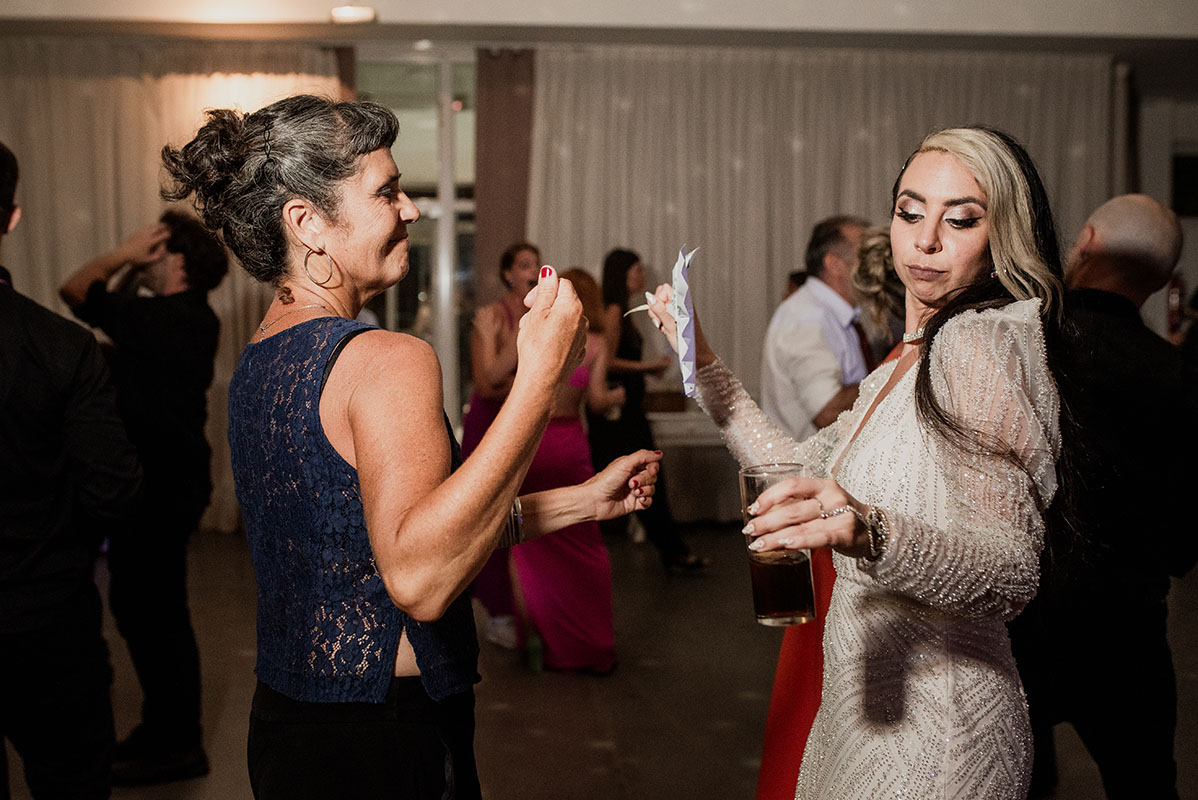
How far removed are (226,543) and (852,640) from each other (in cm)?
541

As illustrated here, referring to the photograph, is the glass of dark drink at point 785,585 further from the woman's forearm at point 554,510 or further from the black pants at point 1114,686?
the black pants at point 1114,686

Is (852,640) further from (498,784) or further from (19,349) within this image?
(498,784)

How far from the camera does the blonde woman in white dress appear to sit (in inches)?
44.2

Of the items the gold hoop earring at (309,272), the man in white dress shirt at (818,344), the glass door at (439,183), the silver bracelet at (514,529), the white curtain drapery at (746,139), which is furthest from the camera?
the glass door at (439,183)

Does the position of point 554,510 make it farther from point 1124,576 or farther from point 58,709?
point 1124,576

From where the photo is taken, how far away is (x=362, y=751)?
1.14 meters

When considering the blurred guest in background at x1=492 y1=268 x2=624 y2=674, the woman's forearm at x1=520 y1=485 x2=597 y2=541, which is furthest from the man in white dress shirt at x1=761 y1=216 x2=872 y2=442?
the woman's forearm at x1=520 y1=485 x2=597 y2=541

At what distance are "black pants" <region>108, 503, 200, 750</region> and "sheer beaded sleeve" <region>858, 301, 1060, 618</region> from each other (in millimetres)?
2233

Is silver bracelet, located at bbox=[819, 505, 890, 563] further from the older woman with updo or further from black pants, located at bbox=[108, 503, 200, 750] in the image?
black pants, located at bbox=[108, 503, 200, 750]

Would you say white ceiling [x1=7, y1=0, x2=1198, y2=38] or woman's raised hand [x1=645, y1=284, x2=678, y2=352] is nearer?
woman's raised hand [x1=645, y1=284, x2=678, y2=352]

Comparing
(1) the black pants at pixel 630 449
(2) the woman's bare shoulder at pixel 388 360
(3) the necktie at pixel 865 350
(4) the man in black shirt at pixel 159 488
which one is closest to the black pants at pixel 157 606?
(4) the man in black shirt at pixel 159 488

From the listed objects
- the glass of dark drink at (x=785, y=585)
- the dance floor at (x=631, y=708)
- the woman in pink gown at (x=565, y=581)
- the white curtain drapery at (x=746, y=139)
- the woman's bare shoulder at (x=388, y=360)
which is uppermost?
the white curtain drapery at (x=746, y=139)

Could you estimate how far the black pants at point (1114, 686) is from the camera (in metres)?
1.92

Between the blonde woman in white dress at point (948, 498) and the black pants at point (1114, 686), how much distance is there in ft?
2.36
